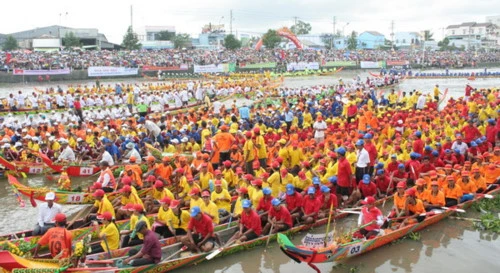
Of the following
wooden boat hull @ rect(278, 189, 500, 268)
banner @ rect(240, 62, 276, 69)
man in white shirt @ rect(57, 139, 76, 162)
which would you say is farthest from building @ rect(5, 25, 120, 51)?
wooden boat hull @ rect(278, 189, 500, 268)

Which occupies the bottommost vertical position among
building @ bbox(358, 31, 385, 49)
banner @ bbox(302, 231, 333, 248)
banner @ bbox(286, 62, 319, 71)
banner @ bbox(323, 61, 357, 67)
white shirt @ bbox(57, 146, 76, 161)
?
banner @ bbox(302, 231, 333, 248)

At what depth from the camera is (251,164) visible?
40.7ft

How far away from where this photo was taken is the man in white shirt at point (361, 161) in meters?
11.0

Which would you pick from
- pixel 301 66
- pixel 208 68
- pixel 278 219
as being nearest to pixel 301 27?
pixel 301 66

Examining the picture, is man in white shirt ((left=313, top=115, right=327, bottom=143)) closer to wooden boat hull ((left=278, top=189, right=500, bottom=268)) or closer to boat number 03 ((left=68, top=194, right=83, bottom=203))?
wooden boat hull ((left=278, top=189, right=500, bottom=268))

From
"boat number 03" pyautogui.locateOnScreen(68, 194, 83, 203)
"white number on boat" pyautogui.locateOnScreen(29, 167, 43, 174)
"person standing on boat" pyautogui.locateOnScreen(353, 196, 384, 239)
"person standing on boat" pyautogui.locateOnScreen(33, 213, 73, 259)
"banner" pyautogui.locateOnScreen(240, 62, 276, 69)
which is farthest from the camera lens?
"banner" pyautogui.locateOnScreen(240, 62, 276, 69)

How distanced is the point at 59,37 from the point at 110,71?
24292mm

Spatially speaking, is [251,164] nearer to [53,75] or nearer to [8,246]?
[8,246]

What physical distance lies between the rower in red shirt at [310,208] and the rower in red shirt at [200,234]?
2031mm

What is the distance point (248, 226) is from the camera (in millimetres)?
8719

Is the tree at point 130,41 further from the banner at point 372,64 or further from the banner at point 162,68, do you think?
the banner at point 372,64

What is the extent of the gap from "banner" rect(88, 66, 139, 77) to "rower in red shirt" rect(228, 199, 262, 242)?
1507 inches

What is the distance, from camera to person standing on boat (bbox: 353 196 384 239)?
8.38 metres

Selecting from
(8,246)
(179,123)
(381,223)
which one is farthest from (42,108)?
(381,223)
